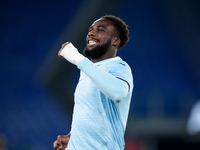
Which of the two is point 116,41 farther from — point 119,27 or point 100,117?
point 100,117

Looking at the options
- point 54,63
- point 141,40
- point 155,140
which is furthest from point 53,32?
point 155,140

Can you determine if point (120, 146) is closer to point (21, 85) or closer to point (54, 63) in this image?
point (54, 63)

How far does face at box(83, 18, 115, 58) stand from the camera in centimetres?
156

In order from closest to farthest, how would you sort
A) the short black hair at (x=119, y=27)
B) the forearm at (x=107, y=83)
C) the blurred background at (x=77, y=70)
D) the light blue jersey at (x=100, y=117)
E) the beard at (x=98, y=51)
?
the forearm at (x=107, y=83) → the light blue jersey at (x=100, y=117) → the beard at (x=98, y=51) → the short black hair at (x=119, y=27) → the blurred background at (x=77, y=70)

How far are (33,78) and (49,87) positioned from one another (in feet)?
1.90

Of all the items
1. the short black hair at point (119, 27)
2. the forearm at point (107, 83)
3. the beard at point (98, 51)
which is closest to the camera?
the forearm at point (107, 83)

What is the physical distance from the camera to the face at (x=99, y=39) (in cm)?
156

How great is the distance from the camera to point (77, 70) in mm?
5219

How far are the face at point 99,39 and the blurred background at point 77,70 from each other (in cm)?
266

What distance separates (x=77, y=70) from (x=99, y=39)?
3671 millimetres

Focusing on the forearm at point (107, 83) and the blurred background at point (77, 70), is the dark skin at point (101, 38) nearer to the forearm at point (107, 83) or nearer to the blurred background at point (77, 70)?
the forearm at point (107, 83)

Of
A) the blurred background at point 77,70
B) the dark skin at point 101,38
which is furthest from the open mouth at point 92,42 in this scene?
the blurred background at point 77,70

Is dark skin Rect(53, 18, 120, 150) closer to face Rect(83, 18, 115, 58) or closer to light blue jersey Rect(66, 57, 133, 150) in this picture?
face Rect(83, 18, 115, 58)

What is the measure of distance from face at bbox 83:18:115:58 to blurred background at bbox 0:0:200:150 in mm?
2658
